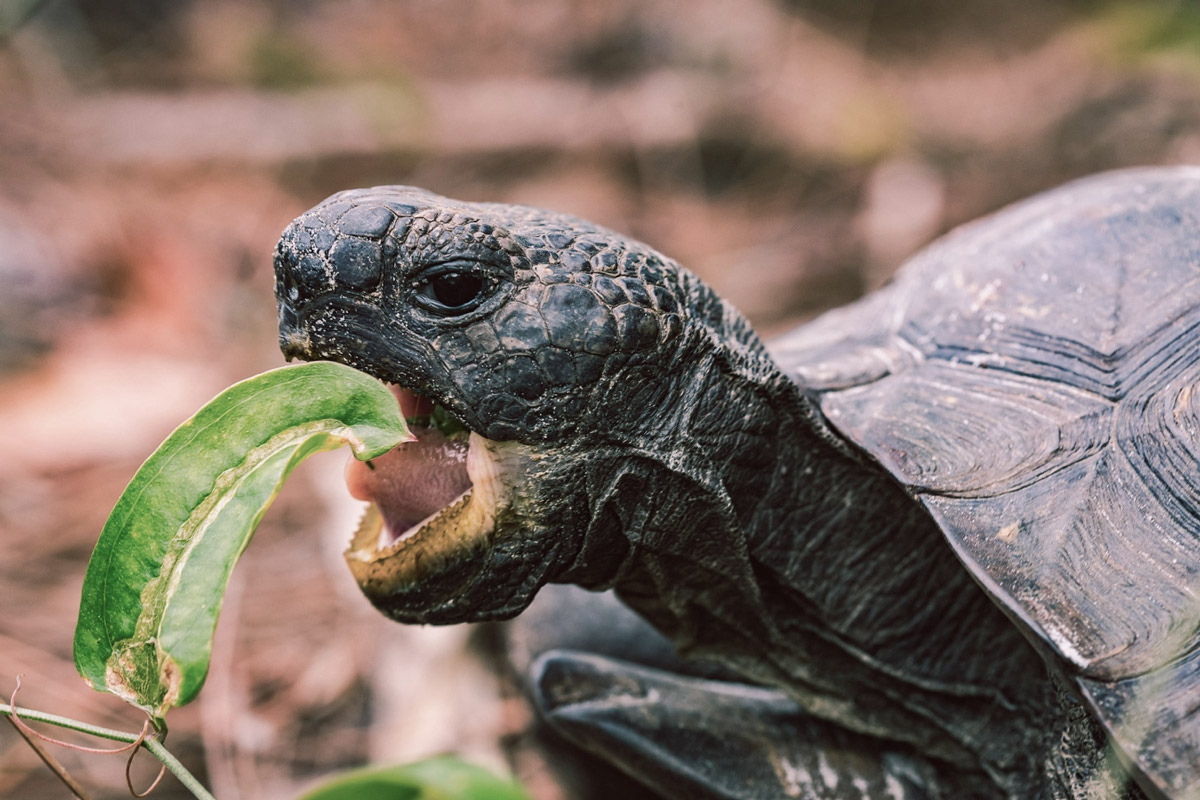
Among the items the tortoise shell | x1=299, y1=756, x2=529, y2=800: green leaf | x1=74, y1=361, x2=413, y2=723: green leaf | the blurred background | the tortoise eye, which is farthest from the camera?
the blurred background

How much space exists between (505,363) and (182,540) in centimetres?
52

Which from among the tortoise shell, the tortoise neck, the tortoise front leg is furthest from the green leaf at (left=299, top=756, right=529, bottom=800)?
the tortoise shell

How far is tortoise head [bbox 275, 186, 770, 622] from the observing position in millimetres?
1493

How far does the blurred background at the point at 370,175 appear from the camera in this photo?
2.62 metres

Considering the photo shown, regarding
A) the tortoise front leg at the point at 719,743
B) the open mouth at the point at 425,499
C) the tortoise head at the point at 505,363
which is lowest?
the tortoise front leg at the point at 719,743

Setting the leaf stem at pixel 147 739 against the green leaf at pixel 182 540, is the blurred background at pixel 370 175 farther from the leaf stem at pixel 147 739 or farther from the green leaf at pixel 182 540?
the green leaf at pixel 182 540

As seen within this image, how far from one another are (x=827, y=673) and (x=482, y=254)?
42.8 inches

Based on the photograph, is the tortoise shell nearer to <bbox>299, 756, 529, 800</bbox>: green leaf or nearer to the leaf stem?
<bbox>299, 756, 529, 800</bbox>: green leaf

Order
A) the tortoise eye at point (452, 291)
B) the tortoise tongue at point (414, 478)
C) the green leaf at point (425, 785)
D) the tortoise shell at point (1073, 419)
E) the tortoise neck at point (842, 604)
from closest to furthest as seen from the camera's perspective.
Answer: the green leaf at point (425, 785) → the tortoise shell at point (1073, 419) → the tortoise eye at point (452, 291) → the tortoise tongue at point (414, 478) → the tortoise neck at point (842, 604)

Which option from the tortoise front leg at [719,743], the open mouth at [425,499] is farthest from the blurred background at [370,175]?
the open mouth at [425,499]

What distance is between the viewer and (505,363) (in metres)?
1.49

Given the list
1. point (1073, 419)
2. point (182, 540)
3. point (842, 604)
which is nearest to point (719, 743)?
point (842, 604)

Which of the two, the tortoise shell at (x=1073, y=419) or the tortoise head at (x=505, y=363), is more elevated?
the tortoise shell at (x=1073, y=419)

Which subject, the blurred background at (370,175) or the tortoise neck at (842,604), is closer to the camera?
the tortoise neck at (842,604)
